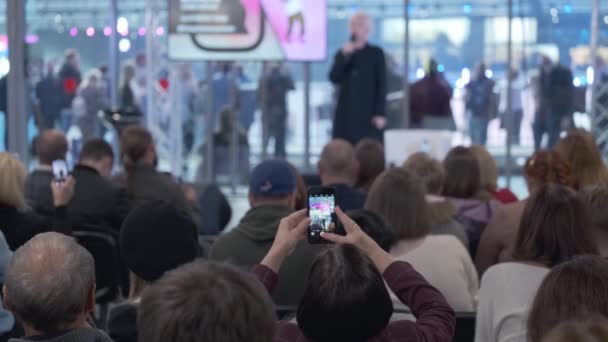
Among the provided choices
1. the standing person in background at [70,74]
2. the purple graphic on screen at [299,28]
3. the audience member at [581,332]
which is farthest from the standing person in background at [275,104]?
the audience member at [581,332]

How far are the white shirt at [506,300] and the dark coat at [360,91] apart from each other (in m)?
6.02

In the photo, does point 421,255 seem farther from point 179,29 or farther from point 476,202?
point 179,29

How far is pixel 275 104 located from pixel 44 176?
5.24 meters

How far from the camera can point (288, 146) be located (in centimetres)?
1161

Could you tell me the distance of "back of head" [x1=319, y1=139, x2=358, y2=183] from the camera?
5.78 metres

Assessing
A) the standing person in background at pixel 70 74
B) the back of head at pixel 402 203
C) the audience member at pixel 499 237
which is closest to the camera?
the back of head at pixel 402 203

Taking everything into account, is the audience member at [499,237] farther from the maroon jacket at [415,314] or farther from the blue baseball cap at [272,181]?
the maroon jacket at [415,314]

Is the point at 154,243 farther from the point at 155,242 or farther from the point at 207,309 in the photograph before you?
the point at 207,309

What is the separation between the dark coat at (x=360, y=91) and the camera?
946cm

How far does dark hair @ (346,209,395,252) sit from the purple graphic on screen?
6.22m

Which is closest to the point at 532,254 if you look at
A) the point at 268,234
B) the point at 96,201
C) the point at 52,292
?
the point at 268,234

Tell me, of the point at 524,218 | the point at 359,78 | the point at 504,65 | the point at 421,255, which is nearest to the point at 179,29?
the point at 359,78

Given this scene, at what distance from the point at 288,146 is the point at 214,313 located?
9818mm

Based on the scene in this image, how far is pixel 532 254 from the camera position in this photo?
140 inches
